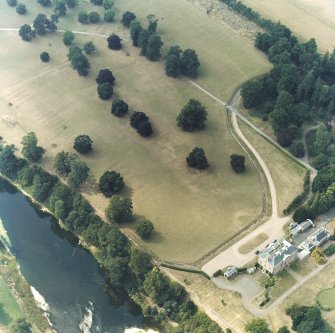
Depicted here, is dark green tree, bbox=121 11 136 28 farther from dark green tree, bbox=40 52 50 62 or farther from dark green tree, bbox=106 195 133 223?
dark green tree, bbox=106 195 133 223

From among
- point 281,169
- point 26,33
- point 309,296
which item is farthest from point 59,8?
point 309,296

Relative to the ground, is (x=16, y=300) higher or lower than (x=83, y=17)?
lower

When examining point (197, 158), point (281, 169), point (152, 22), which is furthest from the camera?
point (152, 22)

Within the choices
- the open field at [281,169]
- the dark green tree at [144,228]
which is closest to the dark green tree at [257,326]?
the dark green tree at [144,228]

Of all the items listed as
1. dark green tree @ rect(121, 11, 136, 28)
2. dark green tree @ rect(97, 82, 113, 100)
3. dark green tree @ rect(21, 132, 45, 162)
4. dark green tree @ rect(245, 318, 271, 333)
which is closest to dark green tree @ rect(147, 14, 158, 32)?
dark green tree @ rect(121, 11, 136, 28)

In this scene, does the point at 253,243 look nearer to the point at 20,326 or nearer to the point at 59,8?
the point at 20,326
